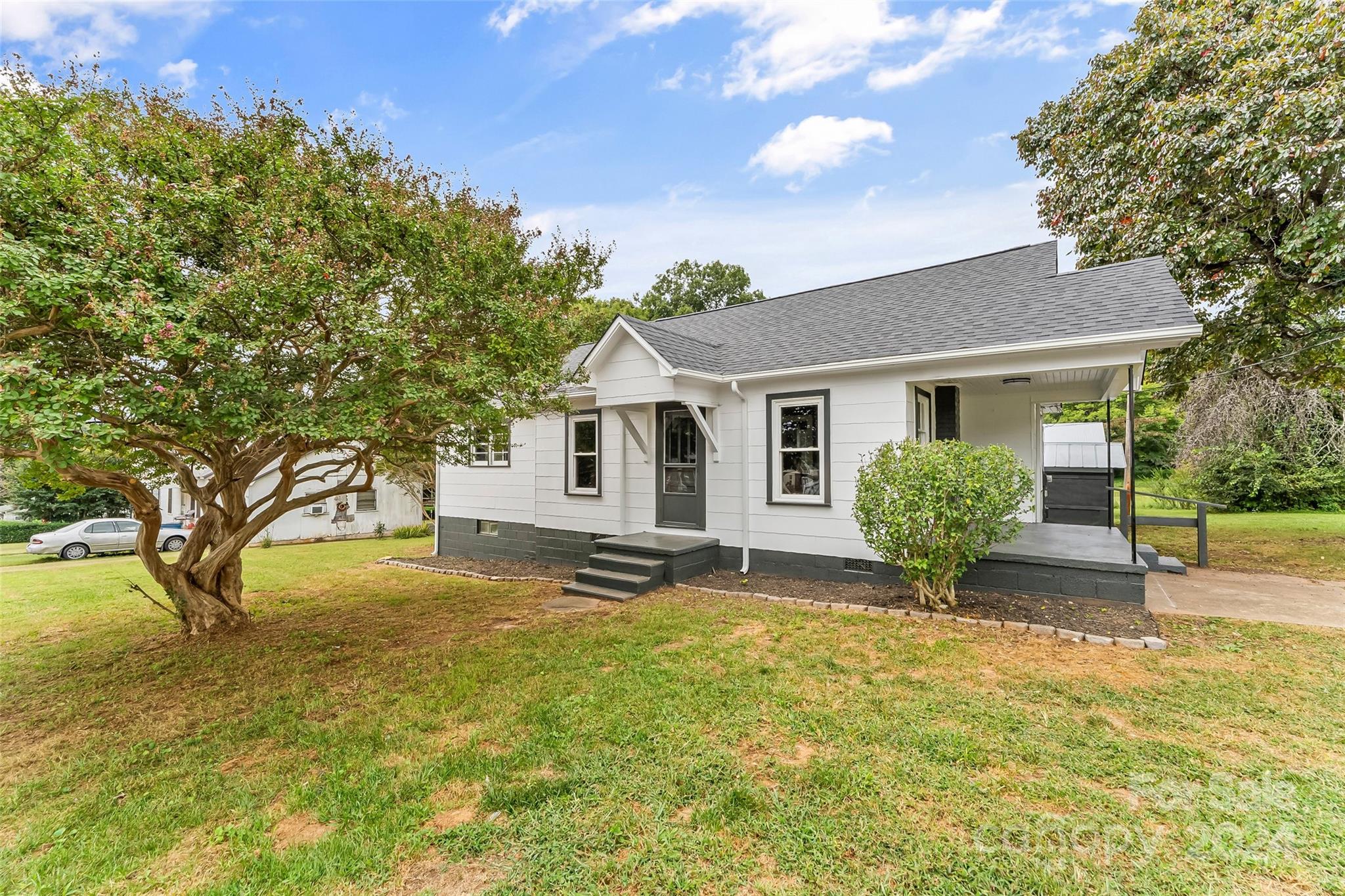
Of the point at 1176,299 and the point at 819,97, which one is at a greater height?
the point at 819,97

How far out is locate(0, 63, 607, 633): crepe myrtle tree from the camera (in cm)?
340

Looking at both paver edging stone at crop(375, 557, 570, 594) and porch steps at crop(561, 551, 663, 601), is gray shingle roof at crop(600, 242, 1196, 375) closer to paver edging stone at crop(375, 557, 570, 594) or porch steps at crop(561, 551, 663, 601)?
porch steps at crop(561, 551, 663, 601)

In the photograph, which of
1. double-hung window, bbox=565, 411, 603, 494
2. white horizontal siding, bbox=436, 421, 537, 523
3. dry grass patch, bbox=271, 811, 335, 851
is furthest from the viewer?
white horizontal siding, bbox=436, 421, 537, 523

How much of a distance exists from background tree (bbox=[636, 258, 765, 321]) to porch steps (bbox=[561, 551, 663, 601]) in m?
24.9

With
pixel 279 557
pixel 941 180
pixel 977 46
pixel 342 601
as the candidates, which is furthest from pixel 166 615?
pixel 941 180

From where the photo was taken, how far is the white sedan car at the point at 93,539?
15.5 meters

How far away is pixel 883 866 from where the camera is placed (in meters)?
2.37

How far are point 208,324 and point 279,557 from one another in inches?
480

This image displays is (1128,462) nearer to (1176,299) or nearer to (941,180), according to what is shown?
(1176,299)

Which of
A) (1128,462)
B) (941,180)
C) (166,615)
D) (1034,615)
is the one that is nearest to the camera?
(1034,615)

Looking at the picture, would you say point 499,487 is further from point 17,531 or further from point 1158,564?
point 17,531

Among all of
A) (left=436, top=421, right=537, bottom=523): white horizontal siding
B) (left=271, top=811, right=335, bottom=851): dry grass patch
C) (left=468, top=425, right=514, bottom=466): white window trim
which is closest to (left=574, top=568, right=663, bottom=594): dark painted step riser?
(left=436, top=421, right=537, bottom=523): white horizontal siding

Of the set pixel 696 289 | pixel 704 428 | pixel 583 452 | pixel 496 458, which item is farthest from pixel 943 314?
pixel 696 289

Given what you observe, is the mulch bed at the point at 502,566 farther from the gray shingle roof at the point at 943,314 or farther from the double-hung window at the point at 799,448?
the gray shingle roof at the point at 943,314
